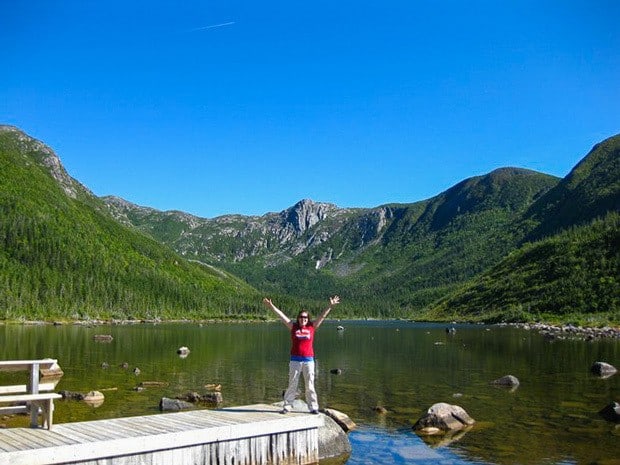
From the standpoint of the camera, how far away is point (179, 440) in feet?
60.2

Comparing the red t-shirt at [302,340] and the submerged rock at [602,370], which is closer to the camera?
the red t-shirt at [302,340]

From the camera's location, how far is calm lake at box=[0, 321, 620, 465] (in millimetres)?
25156

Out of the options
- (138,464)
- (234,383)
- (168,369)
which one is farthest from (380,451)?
(168,369)

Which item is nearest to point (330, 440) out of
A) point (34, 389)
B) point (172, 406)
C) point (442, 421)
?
point (442, 421)

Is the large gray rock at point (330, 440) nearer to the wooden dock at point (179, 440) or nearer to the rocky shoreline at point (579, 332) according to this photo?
the wooden dock at point (179, 440)

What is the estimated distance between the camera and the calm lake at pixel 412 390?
25.2 metres

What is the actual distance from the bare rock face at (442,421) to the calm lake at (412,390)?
2.08 ft

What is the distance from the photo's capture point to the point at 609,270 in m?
164

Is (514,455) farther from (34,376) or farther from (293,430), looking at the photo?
(34,376)

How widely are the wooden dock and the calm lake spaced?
351 centimetres

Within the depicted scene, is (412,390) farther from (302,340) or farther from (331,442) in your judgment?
(302,340)

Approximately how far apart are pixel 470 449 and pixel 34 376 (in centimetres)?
1782

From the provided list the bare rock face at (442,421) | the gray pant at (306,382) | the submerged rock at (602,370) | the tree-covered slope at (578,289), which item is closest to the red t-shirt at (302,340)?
the gray pant at (306,382)

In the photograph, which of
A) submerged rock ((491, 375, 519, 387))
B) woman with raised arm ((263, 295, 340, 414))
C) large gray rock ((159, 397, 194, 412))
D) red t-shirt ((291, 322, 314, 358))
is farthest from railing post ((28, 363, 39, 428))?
submerged rock ((491, 375, 519, 387))
